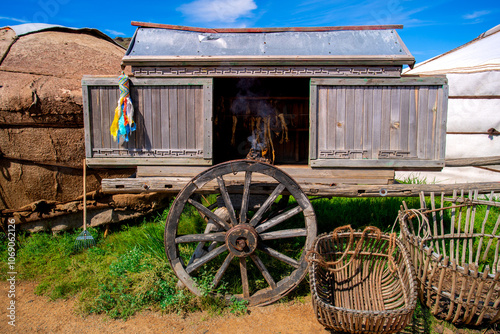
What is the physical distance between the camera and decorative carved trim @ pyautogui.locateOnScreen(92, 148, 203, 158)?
409 centimetres

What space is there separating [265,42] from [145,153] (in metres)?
2.07

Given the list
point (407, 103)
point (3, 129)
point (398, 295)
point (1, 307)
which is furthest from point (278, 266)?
point (3, 129)

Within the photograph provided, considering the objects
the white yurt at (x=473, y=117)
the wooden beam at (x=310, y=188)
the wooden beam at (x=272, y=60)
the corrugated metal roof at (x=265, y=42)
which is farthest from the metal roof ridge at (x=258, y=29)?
the white yurt at (x=473, y=117)

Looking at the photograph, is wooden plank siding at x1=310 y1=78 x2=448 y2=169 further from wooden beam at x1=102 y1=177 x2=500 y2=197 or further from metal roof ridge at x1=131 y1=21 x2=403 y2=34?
metal roof ridge at x1=131 y1=21 x2=403 y2=34

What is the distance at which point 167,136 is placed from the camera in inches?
161

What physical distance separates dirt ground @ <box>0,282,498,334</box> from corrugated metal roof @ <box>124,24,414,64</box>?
298 centimetres

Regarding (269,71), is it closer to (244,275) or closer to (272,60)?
(272,60)

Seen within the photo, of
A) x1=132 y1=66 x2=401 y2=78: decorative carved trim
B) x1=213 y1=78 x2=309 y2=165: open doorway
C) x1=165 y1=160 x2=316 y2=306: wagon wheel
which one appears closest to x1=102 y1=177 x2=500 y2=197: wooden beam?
x1=165 y1=160 x2=316 y2=306: wagon wheel

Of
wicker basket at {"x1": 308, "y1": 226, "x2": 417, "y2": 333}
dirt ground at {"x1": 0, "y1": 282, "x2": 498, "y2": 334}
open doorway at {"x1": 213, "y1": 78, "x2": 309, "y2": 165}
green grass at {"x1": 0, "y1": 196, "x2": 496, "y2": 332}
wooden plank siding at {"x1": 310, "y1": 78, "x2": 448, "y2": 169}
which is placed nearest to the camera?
wicker basket at {"x1": 308, "y1": 226, "x2": 417, "y2": 333}

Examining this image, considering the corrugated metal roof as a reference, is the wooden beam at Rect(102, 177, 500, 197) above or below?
below

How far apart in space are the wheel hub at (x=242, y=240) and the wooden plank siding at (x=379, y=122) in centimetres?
120

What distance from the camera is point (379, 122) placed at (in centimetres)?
396

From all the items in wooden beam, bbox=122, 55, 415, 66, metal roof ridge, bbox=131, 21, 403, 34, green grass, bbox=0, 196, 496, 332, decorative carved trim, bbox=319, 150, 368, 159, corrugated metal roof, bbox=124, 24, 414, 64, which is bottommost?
green grass, bbox=0, 196, 496, 332

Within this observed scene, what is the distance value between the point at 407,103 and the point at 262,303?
2916 millimetres
